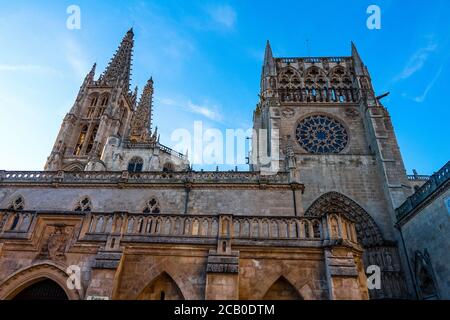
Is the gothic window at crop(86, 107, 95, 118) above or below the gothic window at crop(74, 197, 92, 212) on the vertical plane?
above

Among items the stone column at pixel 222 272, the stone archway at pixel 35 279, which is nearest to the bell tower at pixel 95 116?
the stone archway at pixel 35 279

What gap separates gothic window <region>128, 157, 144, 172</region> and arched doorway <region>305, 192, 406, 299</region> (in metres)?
16.1

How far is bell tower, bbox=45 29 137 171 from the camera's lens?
104 ft

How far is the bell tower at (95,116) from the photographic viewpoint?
31641mm

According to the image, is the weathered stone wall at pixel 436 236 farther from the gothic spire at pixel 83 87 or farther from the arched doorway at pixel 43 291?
the gothic spire at pixel 83 87

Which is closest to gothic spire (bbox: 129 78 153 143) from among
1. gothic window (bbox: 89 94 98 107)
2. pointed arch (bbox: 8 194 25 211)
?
gothic window (bbox: 89 94 98 107)

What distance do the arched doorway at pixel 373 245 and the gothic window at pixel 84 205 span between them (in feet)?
41.4

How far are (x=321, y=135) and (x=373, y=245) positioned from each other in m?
9.43

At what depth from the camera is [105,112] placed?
35.1 meters

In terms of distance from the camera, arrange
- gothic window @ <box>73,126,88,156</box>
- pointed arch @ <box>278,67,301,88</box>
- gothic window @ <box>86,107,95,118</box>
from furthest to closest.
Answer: gothic window @ <box>86,107,95,118</box>
gothic window @ <box>73,126,88,156</box>
pointed arch @ <box>278,67,301,88</box>

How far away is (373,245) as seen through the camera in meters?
17.0

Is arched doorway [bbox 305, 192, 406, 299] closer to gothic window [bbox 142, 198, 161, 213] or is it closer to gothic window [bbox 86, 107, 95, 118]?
gothic window [bbox 142, 198, 161, 213]

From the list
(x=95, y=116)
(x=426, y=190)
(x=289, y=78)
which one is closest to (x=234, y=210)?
(x=426, y=190)
